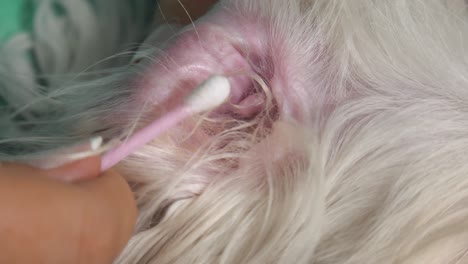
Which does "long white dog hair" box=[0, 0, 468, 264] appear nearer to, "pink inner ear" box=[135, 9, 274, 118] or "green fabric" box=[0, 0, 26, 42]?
"pink inner ear" box=[135, 9, 274, 118]

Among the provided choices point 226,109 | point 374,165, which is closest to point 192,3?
point 226,109

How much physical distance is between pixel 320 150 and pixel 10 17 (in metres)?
0.42

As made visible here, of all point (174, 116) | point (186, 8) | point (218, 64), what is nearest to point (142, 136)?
point (174, 116)

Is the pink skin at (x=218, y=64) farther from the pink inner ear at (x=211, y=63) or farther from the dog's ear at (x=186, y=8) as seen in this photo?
the dog's ear at (x=186, y=8)

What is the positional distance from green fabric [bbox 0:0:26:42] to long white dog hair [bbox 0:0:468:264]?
0.42 ft

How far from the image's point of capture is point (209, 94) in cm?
49

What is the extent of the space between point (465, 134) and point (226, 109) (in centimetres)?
22

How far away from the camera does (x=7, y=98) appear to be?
705mm

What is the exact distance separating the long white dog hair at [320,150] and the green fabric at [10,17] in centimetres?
13

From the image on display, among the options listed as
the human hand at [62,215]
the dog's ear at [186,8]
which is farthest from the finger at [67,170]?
the dog's ear at [186,8]

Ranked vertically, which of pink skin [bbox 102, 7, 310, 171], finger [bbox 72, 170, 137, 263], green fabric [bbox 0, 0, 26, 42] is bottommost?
finger [bbox 72, 170, 137, 263]

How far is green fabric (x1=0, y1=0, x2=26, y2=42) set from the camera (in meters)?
0.75

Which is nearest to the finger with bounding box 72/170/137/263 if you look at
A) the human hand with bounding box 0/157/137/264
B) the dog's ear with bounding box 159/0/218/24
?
the human hand with bounding box 0/157/137/264

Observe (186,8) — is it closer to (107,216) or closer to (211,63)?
(211,63)
